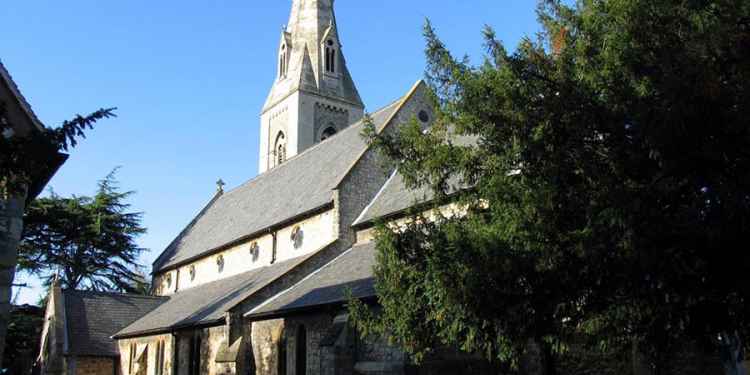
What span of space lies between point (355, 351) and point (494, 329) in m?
6.04

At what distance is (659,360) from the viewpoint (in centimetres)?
997

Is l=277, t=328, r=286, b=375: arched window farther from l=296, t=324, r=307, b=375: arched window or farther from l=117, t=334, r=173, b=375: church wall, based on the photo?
l=117, t=334, r=173, b=375: church wall

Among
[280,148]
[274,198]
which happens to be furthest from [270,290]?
[280,148]

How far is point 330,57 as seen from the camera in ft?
156

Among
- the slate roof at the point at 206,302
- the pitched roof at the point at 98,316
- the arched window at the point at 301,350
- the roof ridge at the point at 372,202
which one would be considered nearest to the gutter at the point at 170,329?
the slate roof at the point at 206,302

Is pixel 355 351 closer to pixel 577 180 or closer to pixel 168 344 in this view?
pixel 577 180

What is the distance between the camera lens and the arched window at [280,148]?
46312 millimetres

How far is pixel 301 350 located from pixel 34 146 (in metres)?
12.2

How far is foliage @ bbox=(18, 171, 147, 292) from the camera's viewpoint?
39.9m

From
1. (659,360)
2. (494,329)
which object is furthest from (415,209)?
(659,360)

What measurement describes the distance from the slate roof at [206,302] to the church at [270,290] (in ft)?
0.34

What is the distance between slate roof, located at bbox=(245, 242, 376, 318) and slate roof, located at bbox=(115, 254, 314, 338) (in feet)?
2.97

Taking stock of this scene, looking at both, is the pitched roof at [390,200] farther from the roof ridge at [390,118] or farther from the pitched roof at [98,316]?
the pitched roof at [98,316]

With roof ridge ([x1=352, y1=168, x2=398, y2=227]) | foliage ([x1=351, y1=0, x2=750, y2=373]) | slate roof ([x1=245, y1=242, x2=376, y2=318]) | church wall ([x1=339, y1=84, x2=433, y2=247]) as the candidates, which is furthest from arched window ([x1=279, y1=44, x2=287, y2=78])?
foliage ([x1=351, y1=0, x2=750, y2=373])
